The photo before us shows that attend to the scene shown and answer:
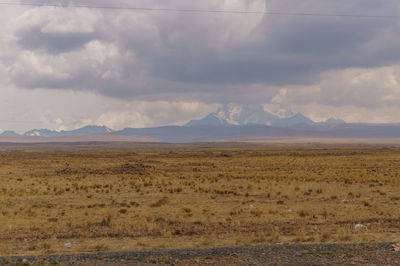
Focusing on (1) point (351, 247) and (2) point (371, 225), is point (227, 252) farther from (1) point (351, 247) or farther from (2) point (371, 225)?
(2) point (371, 225)

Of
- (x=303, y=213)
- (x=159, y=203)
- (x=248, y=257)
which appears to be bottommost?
(x=159, y=203)

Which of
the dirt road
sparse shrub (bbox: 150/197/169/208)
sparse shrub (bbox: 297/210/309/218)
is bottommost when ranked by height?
sparse shrub (bbox: 150/197/169/208)

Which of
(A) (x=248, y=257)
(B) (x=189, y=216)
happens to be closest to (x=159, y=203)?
(B) (x=189, y=216)

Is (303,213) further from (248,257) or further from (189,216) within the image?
(248,257)

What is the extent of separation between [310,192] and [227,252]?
20.1 meters

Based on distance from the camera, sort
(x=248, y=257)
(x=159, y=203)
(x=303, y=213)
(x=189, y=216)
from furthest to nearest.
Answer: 1. (x=159, y=203)
2. (x=189, y=216)
3. (x=303, y=213)
4. (x=248, y=257)

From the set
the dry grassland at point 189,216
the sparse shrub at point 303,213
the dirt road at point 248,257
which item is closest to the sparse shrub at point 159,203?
the dry grassland at point 189,216

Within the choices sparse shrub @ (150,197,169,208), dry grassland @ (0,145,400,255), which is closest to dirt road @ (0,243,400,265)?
dry grassland @ (0,145,400,255)

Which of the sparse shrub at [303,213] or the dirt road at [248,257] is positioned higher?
the dirt road at [248,257]

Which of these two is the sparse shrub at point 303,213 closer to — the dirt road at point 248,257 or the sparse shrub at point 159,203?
the dirt road at point 248,257

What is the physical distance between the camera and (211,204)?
83.0 ft

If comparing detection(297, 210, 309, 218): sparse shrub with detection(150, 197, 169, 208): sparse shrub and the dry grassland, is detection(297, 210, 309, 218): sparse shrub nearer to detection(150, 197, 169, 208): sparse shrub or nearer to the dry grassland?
the dry grassland

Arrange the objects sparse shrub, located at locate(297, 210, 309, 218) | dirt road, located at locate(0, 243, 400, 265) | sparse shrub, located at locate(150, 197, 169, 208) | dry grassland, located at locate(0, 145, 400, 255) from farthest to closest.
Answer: sparse shrub, located at locate(150, 197, 169, 208) → sparse shrub, located at locate(297, 210, 309, 218) → dry grassland, located at locate(0, 145, 400, 255) → dirt road, located at locate(0, 243, 400, 265)

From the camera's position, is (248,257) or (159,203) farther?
(159,203)
